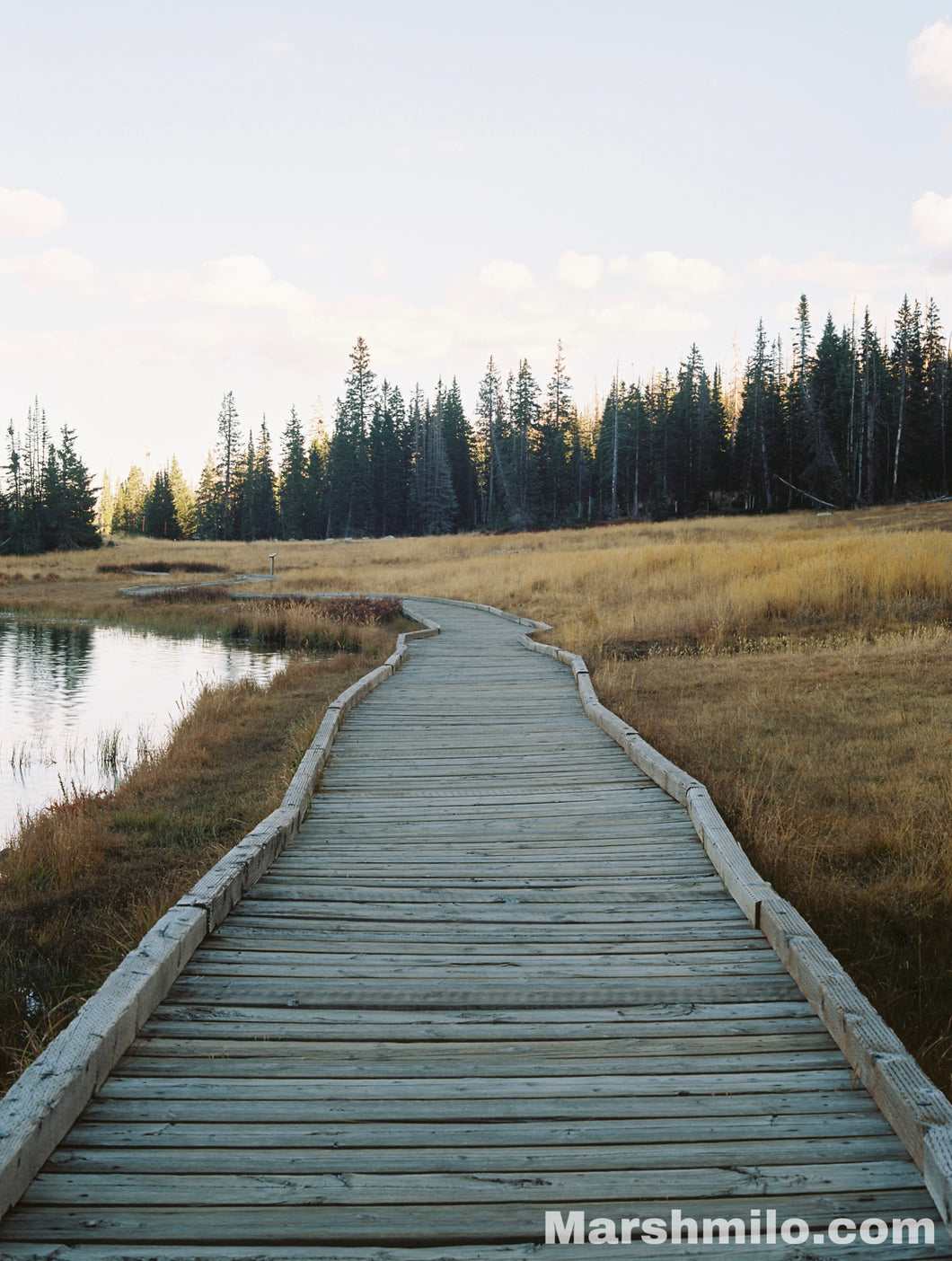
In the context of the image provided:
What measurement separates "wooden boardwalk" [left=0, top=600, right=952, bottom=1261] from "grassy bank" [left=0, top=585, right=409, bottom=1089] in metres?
0.90

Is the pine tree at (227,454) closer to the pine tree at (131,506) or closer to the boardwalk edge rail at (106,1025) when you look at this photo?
the pine tree at (131,506)

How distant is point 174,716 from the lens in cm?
1239


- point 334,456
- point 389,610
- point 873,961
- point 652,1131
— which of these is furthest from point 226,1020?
point 334,456

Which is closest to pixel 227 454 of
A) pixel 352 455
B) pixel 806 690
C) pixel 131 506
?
pixel 352 455

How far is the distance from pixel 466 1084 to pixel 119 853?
→ 15.2 ft

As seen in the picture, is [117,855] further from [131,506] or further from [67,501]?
[131,506]

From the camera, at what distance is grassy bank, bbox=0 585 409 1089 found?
4.44m

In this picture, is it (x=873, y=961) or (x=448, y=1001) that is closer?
(x=448, y=1001)

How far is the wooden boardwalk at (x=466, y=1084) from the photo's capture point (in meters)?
2.12

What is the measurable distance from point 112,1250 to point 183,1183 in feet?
0.77

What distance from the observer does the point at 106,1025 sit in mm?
2719

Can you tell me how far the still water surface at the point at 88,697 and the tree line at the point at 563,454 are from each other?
42.0 m

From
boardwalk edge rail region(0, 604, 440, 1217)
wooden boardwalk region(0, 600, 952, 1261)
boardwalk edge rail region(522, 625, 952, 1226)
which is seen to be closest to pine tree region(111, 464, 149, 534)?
boardwalk edge rail region(0, 604, 440, 1217)

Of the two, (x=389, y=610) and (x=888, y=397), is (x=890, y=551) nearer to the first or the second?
(x=389, y=610)
